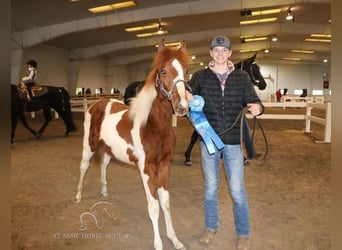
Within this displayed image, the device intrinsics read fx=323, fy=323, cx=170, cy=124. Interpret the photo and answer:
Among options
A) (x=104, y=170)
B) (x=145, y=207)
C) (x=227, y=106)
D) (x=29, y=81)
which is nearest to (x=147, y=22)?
(x=29, y=81)

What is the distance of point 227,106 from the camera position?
209 centimetres

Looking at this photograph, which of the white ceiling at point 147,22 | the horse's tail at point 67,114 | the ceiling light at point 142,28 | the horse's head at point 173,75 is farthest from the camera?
the ceiling light at point 142,28

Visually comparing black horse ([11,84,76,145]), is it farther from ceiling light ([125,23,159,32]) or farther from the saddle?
ceiling light ([125,23,159,32])

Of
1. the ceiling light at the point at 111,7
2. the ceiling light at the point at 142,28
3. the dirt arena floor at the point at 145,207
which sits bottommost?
the dirt arena floor at the point at 145,207

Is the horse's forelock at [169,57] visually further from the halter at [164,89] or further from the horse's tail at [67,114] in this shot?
the horse's tail at [67,114]

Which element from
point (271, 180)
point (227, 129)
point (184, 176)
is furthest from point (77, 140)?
point (227, 129)

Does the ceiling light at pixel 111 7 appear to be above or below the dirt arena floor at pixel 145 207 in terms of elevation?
above

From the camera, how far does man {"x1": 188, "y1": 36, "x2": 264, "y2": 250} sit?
81.1 inches

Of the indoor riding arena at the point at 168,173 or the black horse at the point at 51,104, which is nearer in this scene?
the indoor riding arena at the point at 168,173

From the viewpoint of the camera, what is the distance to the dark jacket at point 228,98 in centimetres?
206

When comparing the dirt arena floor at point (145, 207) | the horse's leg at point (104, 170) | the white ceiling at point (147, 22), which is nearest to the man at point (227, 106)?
the dirt arena floor at point (145, 207)

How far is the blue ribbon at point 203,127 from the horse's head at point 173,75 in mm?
109

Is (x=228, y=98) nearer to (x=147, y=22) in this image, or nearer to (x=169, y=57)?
(x=169, y=57)

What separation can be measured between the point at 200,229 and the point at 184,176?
1635 mm
